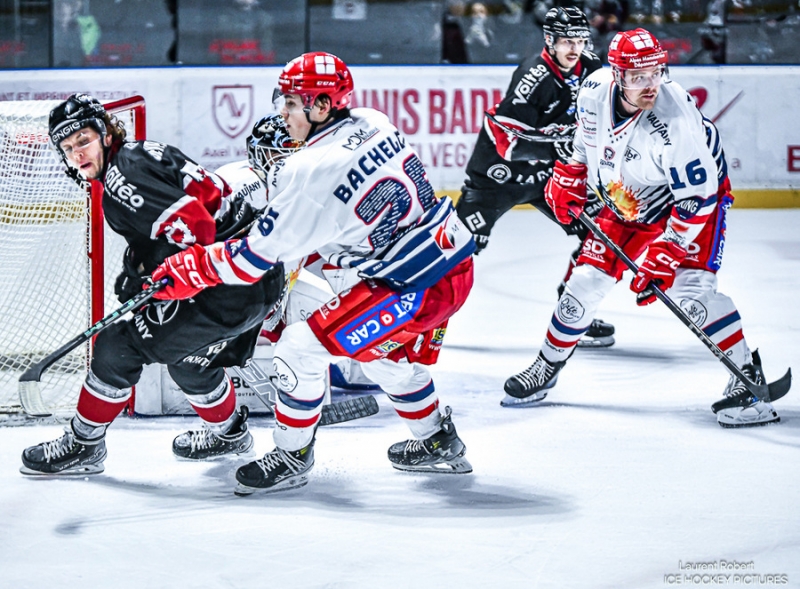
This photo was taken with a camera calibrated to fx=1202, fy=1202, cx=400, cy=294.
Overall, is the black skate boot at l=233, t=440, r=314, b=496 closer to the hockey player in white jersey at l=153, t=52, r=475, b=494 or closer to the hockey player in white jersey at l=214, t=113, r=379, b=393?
the hockey player in white jersey at l=153, t=52, r=475, b=494

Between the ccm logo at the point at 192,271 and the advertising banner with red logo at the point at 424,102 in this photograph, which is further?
the advertising banner with red logo at the point at 424,102

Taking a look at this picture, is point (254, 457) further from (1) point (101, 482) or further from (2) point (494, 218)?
(2) point (494, 218)

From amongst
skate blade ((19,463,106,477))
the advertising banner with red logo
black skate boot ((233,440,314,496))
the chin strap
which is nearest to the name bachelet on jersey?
the chin strap

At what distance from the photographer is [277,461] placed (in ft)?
10.4

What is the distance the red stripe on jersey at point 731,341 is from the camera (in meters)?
3.80

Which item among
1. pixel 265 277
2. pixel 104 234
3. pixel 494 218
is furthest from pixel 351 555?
pixel 494 218

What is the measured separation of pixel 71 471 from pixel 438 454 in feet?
3.29

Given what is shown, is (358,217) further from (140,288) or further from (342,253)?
(140,288)

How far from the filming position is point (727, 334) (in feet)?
12.5

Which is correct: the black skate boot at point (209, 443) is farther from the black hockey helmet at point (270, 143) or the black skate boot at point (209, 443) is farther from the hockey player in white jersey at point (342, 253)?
the black hockey helmet at point (270, 143)

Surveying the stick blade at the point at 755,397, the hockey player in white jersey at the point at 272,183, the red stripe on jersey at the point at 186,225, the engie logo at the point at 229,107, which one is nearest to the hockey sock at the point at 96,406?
the red stripe on jersey at the point at 186,225

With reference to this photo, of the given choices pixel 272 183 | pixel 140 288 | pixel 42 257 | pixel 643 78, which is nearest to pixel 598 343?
pixel 643 78

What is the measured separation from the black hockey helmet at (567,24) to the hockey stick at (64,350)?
86.4 inches

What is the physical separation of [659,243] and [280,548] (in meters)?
1.55
